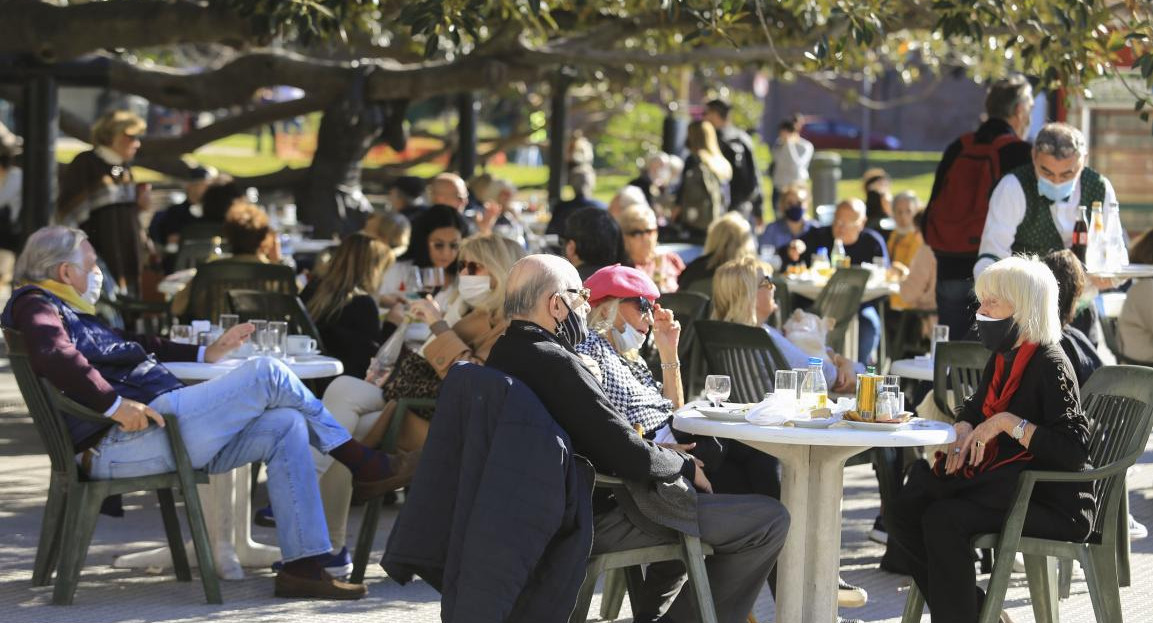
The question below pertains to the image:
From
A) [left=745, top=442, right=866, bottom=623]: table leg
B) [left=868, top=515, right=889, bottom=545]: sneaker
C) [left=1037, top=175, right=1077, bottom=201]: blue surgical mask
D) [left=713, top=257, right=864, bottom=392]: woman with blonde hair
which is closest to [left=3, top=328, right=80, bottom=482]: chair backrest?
[left=745, top=442, right=866, bottom=623]: table leg

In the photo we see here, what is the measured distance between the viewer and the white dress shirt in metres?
7.76

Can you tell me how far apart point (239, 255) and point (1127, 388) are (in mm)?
5537

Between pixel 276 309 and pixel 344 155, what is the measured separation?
7728 mm

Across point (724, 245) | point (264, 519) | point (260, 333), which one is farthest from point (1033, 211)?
point (264, 519)

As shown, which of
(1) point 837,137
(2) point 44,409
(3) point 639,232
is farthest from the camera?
(1) point 837,137

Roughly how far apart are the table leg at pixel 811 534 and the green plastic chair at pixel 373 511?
1.72 meters

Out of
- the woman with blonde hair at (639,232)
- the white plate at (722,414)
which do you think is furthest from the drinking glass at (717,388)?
the woman with blonde hair at (639,232)

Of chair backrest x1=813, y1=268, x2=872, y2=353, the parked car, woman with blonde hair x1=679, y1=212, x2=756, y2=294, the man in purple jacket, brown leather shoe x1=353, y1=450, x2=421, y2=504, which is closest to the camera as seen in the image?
the man in purple jacket

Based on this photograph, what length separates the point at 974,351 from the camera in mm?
6656

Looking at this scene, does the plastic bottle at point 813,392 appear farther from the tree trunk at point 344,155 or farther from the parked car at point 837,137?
the parked car at point 837,137

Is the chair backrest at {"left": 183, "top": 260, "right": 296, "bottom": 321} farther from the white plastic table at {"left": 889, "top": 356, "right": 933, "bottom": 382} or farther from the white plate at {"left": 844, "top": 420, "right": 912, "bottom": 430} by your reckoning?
the white plate at {"left": 844, "top": 420, "right": 912, "bottom": 430}

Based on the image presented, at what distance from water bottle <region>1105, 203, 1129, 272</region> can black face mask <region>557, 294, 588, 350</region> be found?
347 centimetres

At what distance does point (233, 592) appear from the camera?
21.5 feet

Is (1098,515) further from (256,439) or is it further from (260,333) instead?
(260,333)
